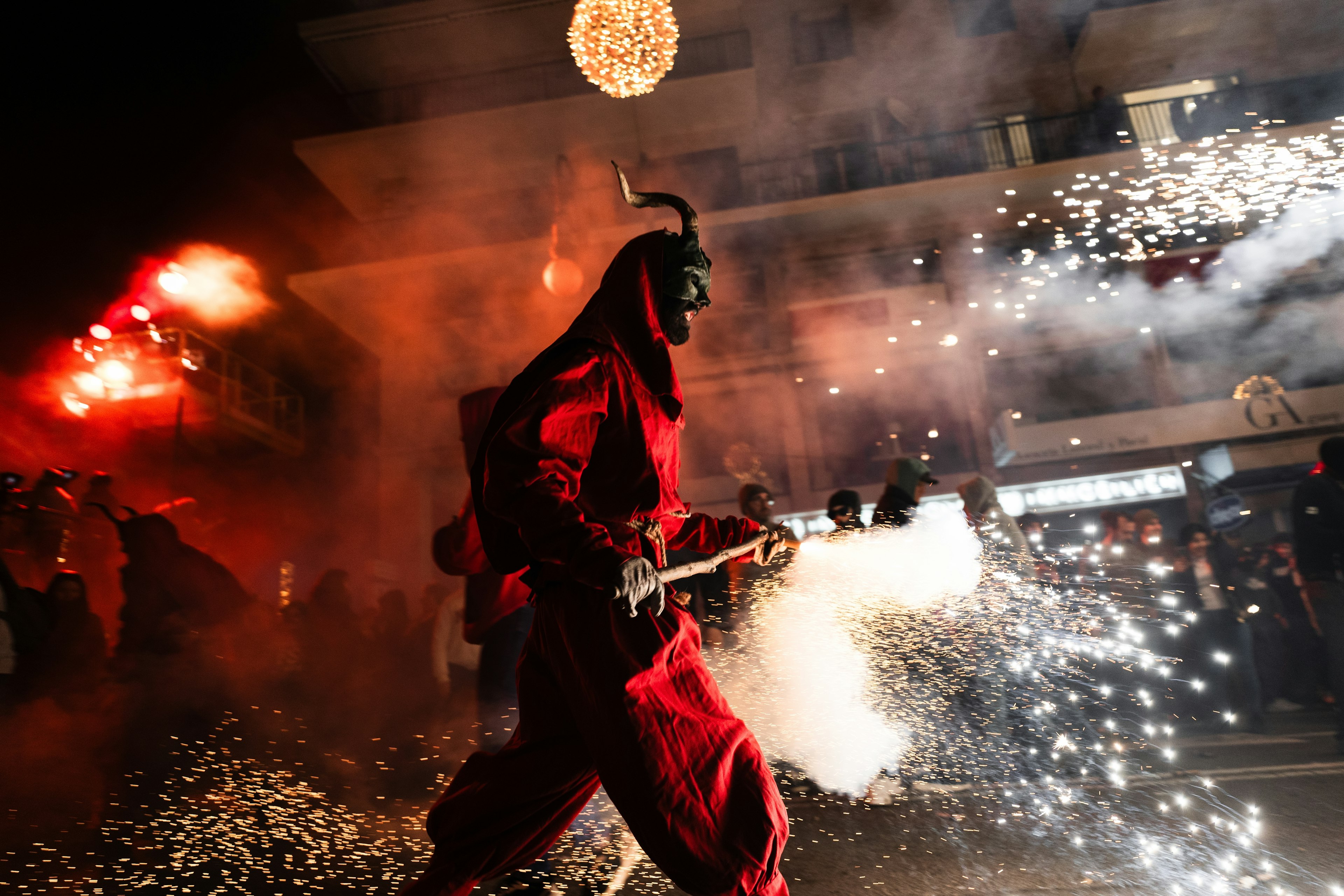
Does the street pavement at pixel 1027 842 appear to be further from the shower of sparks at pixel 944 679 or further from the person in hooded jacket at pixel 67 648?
the person in hooded jacket at pixel 67 648

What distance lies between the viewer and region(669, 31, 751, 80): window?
7.91 meters

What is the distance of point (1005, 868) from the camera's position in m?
1.62

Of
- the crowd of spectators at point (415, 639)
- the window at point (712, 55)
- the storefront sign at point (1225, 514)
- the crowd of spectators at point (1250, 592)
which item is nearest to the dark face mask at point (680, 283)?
the crowd of spectators at point (415, 639)

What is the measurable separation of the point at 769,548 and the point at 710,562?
0.30m

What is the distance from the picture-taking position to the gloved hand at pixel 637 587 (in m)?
1.05

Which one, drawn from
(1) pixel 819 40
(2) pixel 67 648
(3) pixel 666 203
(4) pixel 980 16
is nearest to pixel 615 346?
(3) pixel 666 203

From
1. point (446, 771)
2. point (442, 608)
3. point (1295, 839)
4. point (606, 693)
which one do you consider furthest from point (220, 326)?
point (1295, 839)

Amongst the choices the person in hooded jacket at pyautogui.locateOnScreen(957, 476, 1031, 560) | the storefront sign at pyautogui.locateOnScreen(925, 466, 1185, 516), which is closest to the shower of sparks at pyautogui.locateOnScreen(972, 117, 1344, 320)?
the storefront sign at pyautogui.locateOnScreen(925, 466, 1185, 516)

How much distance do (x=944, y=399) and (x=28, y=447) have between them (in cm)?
902

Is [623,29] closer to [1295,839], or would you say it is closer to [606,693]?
[606,693]

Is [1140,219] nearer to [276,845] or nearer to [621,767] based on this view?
[621,767]

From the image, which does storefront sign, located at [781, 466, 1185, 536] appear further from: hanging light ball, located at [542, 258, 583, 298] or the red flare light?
the red flare light

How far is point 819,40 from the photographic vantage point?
8.58m

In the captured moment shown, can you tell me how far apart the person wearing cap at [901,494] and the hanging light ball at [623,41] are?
2.23 metres
